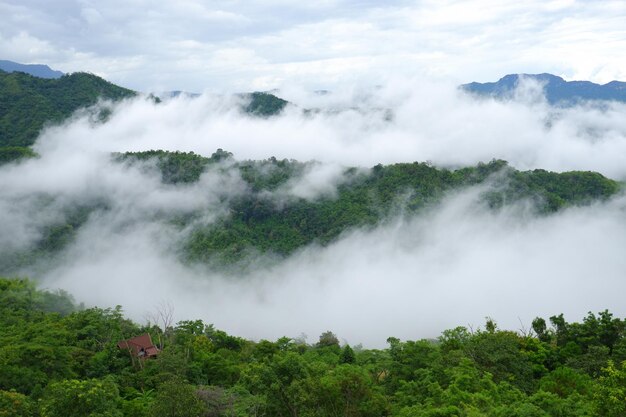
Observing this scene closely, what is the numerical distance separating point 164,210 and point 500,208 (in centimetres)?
5935

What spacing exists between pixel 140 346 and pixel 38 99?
104 metres

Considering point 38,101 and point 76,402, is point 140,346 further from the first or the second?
point 38,101

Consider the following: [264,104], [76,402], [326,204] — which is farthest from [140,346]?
[264,104]

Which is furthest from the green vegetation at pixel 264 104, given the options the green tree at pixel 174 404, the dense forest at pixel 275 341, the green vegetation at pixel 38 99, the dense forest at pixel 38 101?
the green tree at pixel 174 404

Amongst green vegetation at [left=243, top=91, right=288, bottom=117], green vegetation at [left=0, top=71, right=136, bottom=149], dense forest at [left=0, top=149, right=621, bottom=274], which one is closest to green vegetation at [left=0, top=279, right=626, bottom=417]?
→ dense forest at [left=0, top=149, right=621, bottom=274]

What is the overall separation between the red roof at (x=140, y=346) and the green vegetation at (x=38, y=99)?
3501 inches

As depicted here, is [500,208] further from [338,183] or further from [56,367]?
[56,367]

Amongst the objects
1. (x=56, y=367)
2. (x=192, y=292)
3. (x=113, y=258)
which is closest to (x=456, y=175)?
(x=192, y=292)

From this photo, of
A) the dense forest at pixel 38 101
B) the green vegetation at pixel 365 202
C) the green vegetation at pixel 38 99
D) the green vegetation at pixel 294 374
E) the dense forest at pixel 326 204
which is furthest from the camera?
the green vegetation at pixel 38 99

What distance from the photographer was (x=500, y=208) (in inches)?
3647

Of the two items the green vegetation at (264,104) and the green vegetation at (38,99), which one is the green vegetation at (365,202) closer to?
the green vegetation at (38,99)

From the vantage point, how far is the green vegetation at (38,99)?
10900cm

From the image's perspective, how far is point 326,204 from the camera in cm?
9200

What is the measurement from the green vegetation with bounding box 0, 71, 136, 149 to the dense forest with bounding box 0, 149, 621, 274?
2536 centimetres
